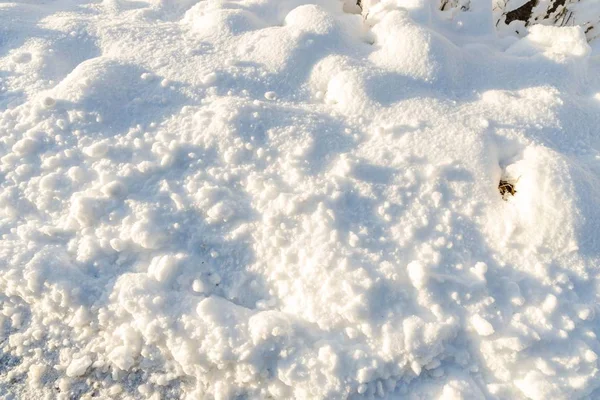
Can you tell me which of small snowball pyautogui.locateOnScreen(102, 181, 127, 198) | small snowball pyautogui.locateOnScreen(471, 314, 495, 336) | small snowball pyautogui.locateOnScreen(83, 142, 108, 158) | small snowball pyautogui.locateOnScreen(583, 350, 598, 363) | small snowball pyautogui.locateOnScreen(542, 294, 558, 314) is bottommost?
small snowball pyautogui.locateOnScreen(583, 350, 598, 363)

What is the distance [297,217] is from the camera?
1.75 m

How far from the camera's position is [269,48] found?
232cm

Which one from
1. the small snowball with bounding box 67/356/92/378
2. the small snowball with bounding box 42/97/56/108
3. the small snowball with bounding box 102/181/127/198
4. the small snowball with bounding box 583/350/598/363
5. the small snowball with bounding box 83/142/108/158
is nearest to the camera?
the small snowball with bounding box 583/350/598/363

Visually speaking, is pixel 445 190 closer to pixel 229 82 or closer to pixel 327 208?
pixel 327 208

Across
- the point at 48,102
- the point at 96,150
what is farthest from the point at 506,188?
the point at 48,102

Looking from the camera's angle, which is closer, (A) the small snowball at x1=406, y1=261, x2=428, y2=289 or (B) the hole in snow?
(A) the small snowball at x1=406, y1=261, x2=428, y2=289

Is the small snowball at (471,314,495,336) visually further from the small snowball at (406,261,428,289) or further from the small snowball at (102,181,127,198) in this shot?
the small snowball at (102,181,127,198)

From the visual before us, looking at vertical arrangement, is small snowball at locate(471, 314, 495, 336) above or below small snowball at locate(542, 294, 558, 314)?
below

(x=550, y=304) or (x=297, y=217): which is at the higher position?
(x=297, y=217)

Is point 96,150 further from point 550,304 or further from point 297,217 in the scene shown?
point 550,304

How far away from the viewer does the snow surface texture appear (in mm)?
1515

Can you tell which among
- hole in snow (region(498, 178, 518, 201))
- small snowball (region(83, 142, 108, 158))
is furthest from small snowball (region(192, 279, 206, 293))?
hole in snow (region(498, 178, 518, 201))

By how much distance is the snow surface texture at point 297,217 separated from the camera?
1.51m

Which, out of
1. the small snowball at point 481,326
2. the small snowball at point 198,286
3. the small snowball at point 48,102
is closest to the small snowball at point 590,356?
the small snowball at point 481,326
